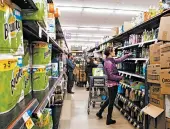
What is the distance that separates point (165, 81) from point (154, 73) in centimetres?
32

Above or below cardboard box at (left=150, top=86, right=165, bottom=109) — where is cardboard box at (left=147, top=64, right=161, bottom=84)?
above

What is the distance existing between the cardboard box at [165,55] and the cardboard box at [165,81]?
0.23 feet

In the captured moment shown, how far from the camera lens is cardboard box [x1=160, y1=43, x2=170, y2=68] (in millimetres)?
2176

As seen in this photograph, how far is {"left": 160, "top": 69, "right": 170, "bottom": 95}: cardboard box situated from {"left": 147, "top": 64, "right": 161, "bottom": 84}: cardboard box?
0.17 m

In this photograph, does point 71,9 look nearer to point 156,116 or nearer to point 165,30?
point 165,30

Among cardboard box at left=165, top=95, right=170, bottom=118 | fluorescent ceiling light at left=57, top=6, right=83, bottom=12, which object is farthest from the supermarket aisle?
fluorescent ceiling light at left=57, top=6, right=83, bottom=12

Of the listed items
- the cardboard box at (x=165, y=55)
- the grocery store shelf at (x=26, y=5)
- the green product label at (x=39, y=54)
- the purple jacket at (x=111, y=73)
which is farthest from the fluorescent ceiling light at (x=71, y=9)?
the grocery store shelf at (x=26, y=5)

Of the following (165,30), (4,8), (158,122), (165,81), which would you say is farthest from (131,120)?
(4,8)

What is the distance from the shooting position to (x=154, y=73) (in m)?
2.49

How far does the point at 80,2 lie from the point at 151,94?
574cm

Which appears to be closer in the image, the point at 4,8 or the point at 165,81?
the point at 4,8

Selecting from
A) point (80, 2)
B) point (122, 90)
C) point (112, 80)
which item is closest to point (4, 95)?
point (112, 80)

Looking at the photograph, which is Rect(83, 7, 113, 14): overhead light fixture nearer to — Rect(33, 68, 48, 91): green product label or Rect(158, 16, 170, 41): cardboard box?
Rect(158, 16, 170, 41): cardboard box

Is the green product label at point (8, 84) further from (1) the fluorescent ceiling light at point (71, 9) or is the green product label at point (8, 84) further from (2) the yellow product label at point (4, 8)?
(1) the fluorescent ceiling light at point (71, 9)
